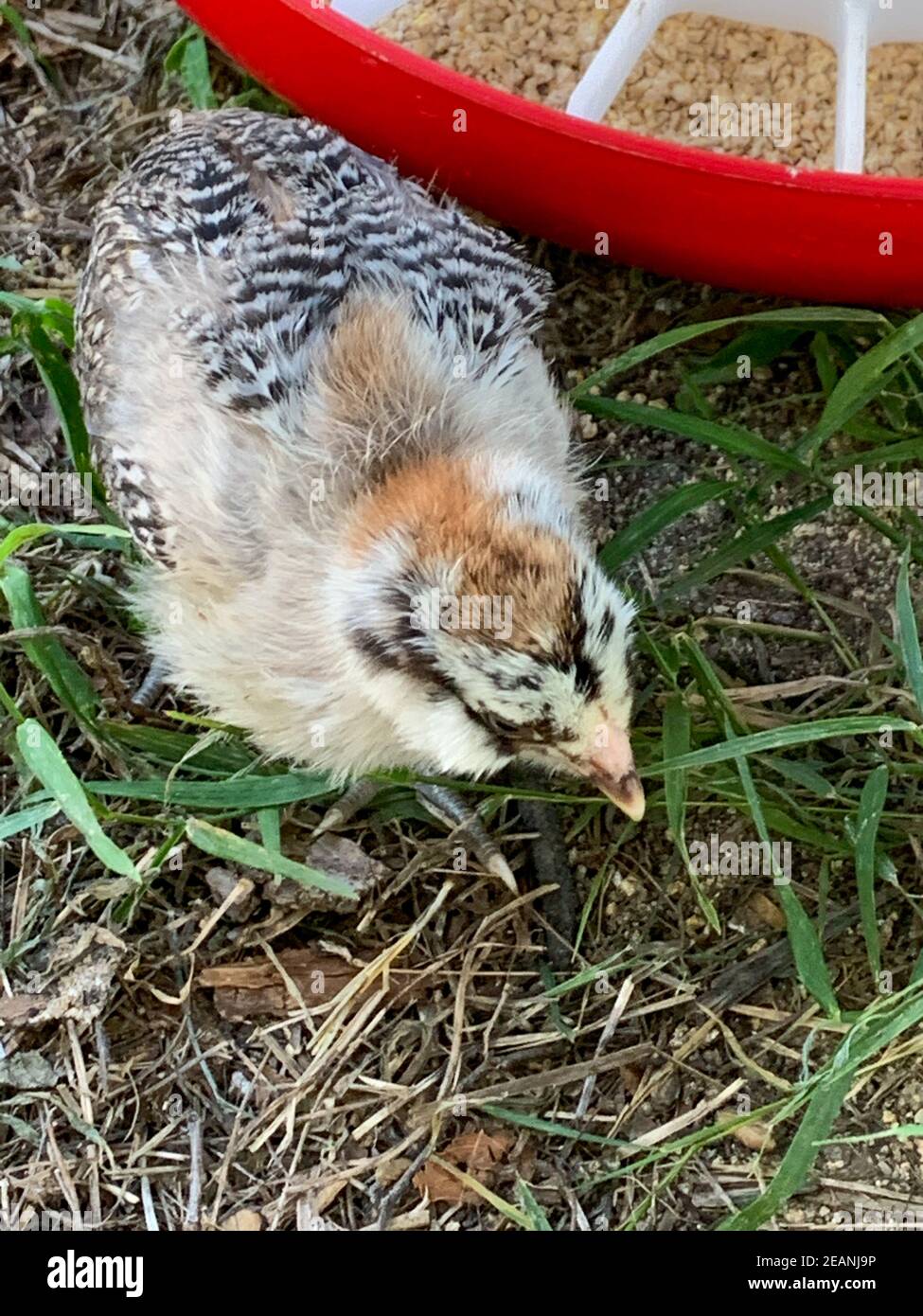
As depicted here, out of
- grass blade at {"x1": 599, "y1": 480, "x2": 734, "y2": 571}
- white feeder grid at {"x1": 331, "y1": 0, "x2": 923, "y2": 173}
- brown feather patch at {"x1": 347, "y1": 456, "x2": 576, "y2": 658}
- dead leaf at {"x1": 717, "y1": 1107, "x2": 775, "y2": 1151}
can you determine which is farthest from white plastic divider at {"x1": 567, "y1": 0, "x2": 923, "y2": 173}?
dead leaf at {"x1": 717, "y1": 1107, "x2": 775, "y2": 1151}

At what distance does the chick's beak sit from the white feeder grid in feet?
4.58

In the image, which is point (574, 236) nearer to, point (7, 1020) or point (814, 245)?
point (814, 245)

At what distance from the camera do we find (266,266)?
2.20m

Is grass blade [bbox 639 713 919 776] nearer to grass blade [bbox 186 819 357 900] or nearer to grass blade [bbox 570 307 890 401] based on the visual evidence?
grass blade [bbox 186 819 357 900]

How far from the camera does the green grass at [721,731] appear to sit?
226 cm

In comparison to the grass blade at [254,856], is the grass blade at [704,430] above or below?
above

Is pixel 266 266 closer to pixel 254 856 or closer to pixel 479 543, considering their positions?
pixel 479 543

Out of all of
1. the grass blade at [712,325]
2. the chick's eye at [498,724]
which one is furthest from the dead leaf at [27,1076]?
the grass blade at [712,325]

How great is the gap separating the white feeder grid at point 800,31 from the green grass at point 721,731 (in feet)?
1.40

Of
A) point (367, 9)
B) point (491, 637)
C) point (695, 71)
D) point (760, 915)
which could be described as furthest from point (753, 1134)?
point (367, 9)

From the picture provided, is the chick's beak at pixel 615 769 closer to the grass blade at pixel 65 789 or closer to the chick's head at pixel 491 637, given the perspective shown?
the chick's head at pixel 491 637

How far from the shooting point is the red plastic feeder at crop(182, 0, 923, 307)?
2.36 m

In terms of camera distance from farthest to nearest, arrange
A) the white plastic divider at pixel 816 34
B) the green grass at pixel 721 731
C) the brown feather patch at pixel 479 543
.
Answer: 1. the white plastic divider at pixel 816 34
2. the green grass at pixel 721 731
3. the brown feather patch at pixel 479 543
